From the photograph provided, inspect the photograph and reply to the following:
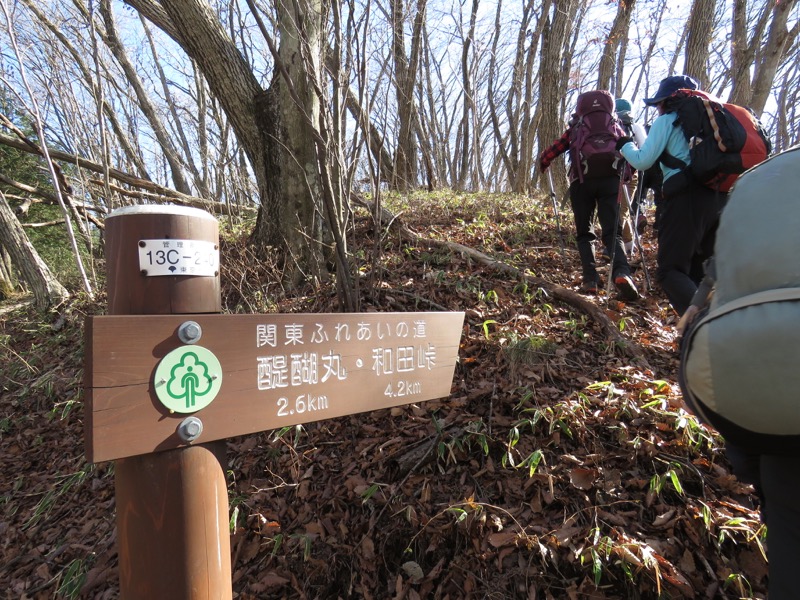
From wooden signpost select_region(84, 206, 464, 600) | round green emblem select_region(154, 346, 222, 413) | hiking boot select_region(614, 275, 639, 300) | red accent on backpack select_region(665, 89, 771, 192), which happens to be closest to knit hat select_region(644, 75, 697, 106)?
red accent on backpack select_region(665, 89, 771, 192)

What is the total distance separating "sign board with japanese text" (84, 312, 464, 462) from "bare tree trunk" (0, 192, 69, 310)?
7670mm

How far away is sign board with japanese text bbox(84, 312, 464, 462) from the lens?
1.09 meters

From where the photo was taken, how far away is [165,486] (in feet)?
3.97

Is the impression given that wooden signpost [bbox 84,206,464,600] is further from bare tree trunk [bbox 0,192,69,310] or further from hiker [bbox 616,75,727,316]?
bare tree trunk [bbox 0,192,69,310]

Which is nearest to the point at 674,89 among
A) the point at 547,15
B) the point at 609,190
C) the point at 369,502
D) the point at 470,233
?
the point at 609,190

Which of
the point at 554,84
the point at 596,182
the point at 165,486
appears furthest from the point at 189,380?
the point at 554,84

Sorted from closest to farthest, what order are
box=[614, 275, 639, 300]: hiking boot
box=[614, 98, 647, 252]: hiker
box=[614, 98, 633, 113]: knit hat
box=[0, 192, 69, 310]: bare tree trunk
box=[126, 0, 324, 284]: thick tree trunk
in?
A: box=[614, 275, 639, 300]: hiking boot < box=[126, 0, 324, 284]: thick tree trunk < box=[614, 98, 647, 252]: hiker < box=[614, 98, 633, 113]: knit hat < box=[0, 192, 69, 310]: bare tree trunk

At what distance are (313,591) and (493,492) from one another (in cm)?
110

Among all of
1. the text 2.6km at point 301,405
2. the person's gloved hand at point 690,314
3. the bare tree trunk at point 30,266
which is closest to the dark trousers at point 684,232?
the person's gloved hand at point 690,314

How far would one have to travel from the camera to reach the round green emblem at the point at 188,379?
1171 mm

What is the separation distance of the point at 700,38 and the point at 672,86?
18.2 ft

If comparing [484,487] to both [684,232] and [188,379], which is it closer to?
[188,379]

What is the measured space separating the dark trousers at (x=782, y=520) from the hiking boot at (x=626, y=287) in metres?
3.45

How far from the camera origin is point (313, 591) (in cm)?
237
